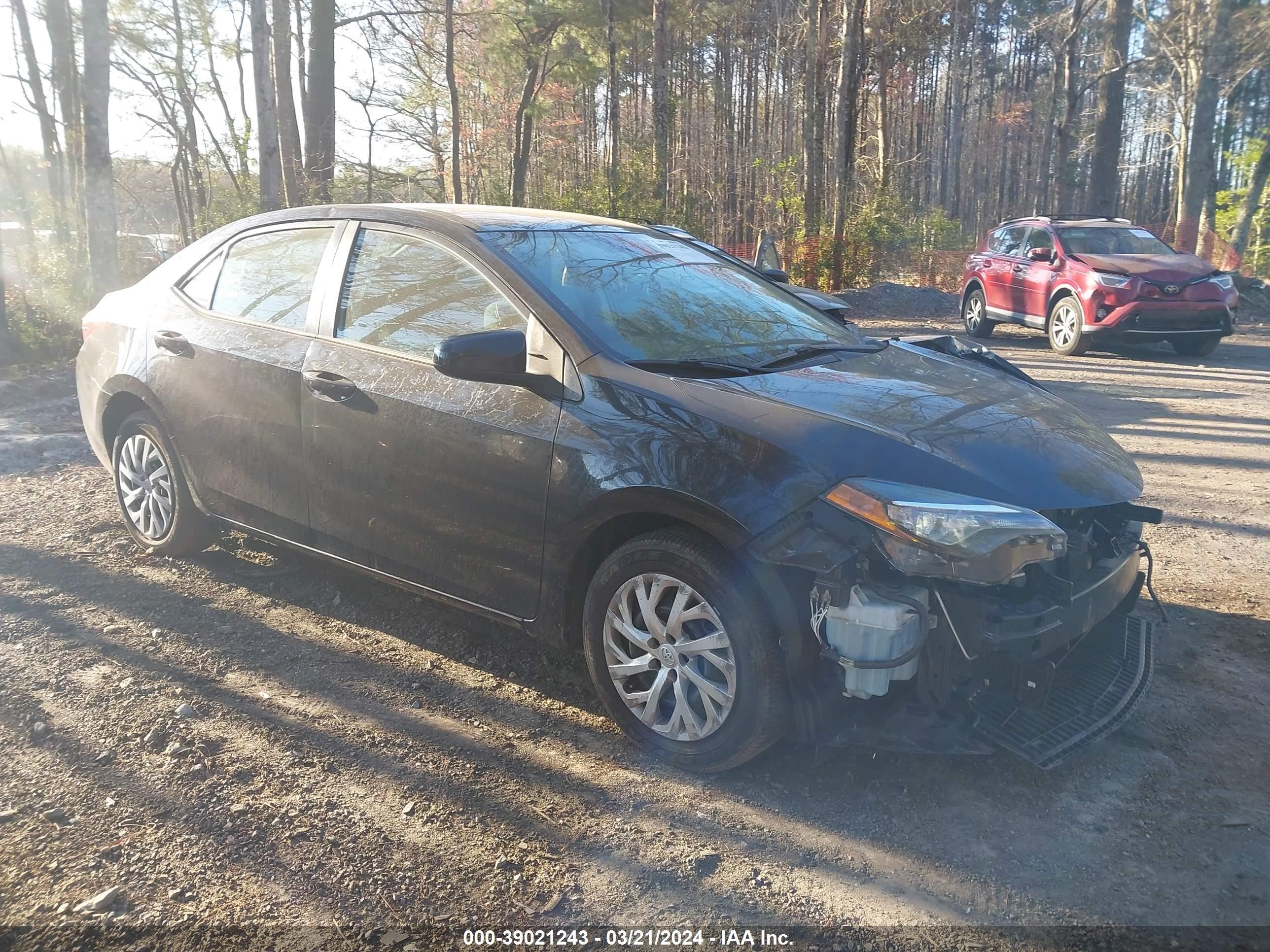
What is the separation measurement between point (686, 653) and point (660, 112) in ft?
68.9

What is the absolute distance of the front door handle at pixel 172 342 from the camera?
15.0 feet

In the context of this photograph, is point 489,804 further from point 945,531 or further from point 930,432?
point 930,432

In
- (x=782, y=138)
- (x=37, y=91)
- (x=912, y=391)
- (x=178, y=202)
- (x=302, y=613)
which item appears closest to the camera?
(x=912, y=391)

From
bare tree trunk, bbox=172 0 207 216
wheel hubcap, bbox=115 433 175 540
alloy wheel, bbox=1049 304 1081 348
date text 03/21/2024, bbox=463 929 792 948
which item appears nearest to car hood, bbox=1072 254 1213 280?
alloy wheel, bbox=1049 304 1081 348

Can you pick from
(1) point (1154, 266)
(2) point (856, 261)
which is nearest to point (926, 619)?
(1) point (1154, 266)

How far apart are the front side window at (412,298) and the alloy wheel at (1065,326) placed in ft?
36.4

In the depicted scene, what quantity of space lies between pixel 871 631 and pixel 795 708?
34cm

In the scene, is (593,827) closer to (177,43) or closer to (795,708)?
(795,708)

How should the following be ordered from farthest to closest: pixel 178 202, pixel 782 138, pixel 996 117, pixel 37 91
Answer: pixel 996 117, pixel 782 138, pixel 178 202, pixel 37 91

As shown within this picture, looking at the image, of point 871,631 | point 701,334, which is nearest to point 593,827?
point 871,631

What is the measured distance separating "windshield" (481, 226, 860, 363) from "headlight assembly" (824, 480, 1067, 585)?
3.14 feet

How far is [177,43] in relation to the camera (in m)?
31.8

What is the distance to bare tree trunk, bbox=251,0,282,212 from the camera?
15898 millimetres

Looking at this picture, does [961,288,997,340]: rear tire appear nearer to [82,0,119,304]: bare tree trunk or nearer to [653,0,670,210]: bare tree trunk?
[653,0,670,210]: bare tree trunk
